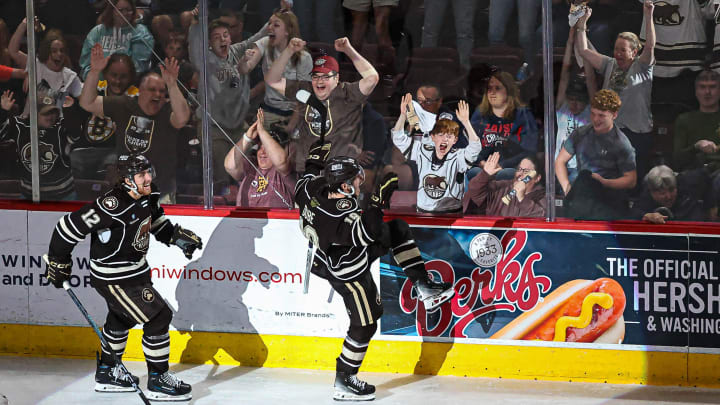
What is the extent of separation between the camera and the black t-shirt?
22.5 feet

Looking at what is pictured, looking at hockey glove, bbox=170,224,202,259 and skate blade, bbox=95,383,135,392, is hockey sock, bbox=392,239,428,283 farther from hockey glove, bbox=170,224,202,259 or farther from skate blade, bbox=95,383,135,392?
skate blade, bbox=95,383,135,392

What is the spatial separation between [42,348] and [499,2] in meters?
3.70

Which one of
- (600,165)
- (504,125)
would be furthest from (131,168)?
(600,165)

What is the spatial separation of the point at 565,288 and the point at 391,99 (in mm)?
1558

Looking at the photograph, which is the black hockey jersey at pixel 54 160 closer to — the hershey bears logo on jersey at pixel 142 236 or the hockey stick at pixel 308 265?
the hershey bears logo on jersey at pixel 142 236

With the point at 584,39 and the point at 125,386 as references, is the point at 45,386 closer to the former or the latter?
the point at 125,386

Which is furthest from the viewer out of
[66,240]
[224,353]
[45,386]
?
[224,353]

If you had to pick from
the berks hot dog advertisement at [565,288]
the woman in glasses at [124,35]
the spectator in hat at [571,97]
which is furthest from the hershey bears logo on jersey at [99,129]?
the spectator in hat at [571,97]

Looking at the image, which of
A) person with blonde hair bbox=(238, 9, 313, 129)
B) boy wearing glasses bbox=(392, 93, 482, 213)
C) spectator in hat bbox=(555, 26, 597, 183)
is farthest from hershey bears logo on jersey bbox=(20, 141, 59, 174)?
spectator in hat bbox=(555, 26, 597, 183)

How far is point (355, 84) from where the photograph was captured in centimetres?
662

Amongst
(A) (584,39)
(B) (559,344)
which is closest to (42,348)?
(B) (559,344)

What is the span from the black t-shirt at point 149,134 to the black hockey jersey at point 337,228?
1100 millimetres

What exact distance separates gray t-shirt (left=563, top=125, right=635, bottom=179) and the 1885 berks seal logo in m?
0.68

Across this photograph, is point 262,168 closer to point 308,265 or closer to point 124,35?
point 308,265
